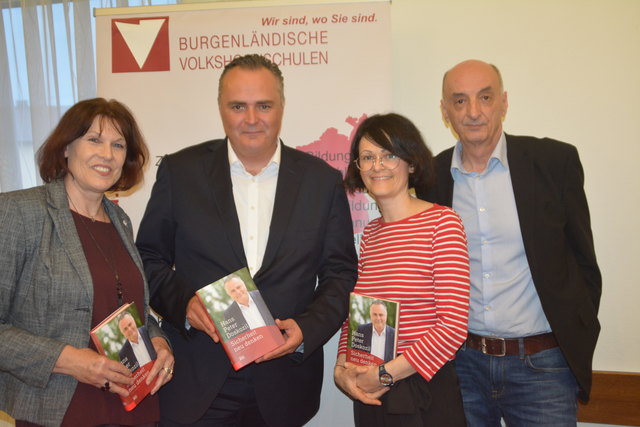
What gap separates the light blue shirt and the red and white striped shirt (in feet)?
1.39

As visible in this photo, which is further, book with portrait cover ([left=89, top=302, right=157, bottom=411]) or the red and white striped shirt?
the red and white striped shirt

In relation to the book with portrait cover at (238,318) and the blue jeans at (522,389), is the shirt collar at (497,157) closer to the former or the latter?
the blue jeans at (522,389)

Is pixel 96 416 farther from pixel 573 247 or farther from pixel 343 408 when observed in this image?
pixel 573 247

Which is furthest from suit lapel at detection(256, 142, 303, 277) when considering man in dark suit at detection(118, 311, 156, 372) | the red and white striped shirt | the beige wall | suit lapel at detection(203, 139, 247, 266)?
the beige wall

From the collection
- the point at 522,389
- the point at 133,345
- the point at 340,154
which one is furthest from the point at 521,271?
the point at 133,345

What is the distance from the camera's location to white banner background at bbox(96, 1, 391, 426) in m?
3.30

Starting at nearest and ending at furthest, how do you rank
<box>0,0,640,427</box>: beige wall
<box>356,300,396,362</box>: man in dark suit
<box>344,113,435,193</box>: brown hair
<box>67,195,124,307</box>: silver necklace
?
1. <box>356,300,396,362</box>: man in dark suit
2. <box>67,195,124,307</box>: silver necklace
3. <box>344,113,435,193</box>: brown hair
4. <box>0,0,640,427</box>: beige wall

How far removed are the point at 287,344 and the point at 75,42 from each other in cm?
329

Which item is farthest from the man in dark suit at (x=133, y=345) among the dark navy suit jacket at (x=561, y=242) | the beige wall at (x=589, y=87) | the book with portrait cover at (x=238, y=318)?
the beige wall at (x=589, y=87)

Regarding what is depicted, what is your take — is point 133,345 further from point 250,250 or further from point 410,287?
point 410,287

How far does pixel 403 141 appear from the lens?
2.17 meters

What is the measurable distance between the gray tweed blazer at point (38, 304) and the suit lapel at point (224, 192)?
603mm

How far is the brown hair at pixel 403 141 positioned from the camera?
2174 millimetres

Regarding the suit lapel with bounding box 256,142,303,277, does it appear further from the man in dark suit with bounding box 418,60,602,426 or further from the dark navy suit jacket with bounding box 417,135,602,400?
the man in dark suit with bounding box 418,60,602,426
